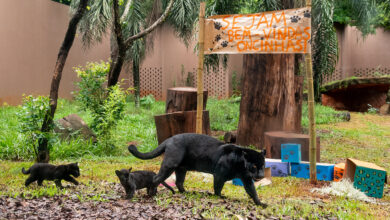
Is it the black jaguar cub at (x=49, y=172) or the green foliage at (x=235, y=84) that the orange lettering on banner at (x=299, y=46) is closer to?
the black jaguar cub at (x=49, y=172)

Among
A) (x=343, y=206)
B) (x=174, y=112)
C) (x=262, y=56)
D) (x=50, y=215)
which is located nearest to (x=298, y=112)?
(x=262, y=56)

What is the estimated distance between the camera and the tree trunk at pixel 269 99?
26.2 feet

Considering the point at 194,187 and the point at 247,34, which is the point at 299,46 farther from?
the point at 194,187

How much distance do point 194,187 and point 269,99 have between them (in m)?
3.51

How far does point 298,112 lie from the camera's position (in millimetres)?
8180

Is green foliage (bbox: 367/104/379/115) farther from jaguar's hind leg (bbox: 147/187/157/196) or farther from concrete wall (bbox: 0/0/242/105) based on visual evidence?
jaguar's hind leg (bbox: 147/187/157/196)

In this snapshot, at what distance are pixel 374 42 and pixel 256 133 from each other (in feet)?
41.0

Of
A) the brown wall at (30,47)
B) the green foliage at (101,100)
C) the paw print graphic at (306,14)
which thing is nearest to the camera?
the paw print graphic at (306,14)

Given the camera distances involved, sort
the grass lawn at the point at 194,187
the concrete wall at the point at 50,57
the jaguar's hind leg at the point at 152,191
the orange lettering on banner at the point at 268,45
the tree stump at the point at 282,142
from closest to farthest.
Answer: the grass lawn at the point at 194,187 < the jaguar's hind leg at the point at 152,191 < the orange lettering on banner at the point at 268,45 < the tree stump at the point at 282,142 < the concrete wall at the point at 50,57

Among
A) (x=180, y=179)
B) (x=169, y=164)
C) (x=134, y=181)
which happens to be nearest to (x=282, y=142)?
(x=180, y=179)

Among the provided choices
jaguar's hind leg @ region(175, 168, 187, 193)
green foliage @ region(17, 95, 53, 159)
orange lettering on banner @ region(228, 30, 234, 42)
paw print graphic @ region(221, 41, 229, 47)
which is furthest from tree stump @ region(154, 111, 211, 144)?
jaguar's hind leg @ region(175, 168, 187, 193)

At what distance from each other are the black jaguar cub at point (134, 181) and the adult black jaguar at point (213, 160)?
0.30 ft

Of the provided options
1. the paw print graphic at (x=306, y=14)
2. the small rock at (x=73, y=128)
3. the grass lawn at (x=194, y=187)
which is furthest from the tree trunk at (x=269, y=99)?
the small rock at (x=73, y=128)

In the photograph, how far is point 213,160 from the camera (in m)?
4.19
